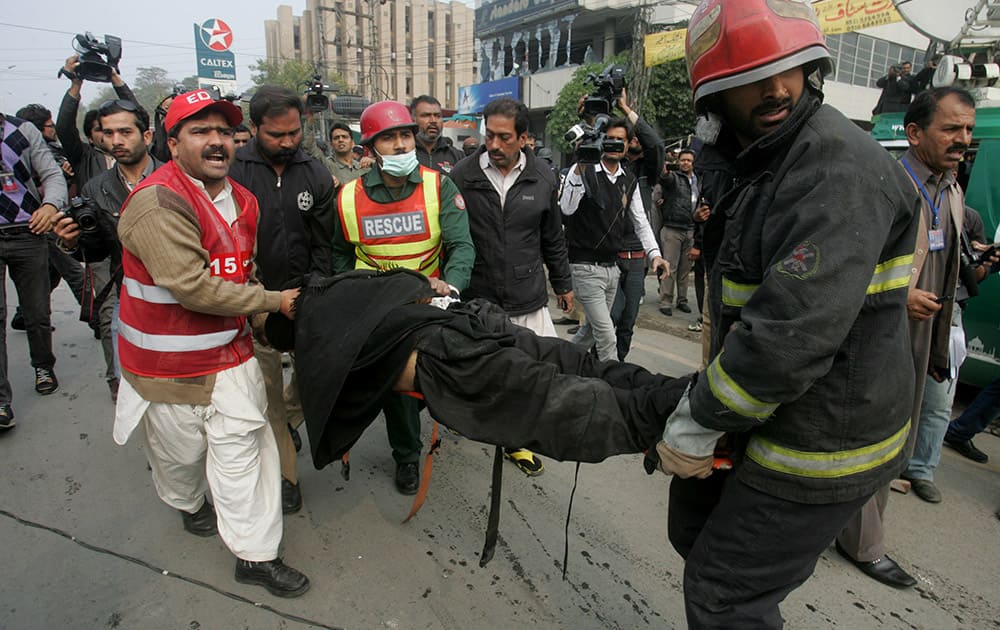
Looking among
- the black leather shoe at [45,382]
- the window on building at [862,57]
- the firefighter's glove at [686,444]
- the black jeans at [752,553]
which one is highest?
the window on building at [862,57]

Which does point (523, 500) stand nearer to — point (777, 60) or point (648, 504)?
point (648, 504)

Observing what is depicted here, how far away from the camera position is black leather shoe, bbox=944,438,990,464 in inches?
144

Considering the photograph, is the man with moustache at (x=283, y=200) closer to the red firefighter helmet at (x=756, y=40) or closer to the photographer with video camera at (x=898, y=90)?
the red firefighter helmet at (x=756, y=40)

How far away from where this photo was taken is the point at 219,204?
7.92ft

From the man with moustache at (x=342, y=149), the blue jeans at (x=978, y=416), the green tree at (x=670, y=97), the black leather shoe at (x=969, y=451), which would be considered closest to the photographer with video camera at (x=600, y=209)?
the blue jeans at (x=978, y=416)

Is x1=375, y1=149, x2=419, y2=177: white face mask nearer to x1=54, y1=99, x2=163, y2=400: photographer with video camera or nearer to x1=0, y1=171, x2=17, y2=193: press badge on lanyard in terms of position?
x1=54, y1=99, x2=163, y2=400: photographer with video camera

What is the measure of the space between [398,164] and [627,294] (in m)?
2.30

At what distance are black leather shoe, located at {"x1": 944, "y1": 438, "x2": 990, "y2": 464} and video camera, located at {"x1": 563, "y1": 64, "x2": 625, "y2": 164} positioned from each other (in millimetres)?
2959

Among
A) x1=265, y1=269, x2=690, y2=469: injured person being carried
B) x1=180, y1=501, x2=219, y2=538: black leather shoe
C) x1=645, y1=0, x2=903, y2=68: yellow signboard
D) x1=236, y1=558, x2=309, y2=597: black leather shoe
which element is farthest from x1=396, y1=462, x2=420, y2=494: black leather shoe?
x1=645, y1=0, x2=903, y2=68: yellow signboard

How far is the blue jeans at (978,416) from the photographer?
3.48m

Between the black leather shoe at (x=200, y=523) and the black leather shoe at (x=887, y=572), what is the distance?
3013mm

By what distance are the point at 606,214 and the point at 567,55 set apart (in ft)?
77.0

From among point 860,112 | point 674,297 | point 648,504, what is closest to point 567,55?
point 860,112

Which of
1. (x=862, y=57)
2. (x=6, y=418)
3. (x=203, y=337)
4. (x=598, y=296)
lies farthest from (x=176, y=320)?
(x=862, y=57)
